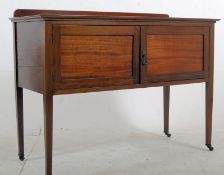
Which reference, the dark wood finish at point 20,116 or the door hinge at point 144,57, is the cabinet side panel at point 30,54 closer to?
the dark wood finish at point 20,116

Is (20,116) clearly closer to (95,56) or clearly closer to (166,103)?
(95,56)

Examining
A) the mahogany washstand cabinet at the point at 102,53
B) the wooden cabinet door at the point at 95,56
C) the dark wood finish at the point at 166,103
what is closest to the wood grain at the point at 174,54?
the mahogany washstand cabinet at the point at 102,53

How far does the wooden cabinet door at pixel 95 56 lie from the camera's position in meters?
2.20

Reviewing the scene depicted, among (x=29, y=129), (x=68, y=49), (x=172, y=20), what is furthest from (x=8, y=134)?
(x=172, y=20)

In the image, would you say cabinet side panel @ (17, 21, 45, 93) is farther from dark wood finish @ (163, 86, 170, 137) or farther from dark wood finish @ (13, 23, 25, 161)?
dark wood finish @ (163, 86, 170, 137)

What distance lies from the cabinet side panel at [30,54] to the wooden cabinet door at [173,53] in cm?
57

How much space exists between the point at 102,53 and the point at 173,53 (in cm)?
49

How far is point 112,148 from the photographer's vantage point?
9.61ft

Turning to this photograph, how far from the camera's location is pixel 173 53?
2580mm

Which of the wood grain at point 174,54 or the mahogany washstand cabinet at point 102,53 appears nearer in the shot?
the mahogany washstand cabinet at point 102,53

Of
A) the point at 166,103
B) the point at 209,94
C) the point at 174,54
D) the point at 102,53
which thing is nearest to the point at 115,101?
the point at 166,103

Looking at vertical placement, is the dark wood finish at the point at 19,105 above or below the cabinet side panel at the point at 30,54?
below

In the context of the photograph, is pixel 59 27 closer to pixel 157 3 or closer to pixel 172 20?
pixel 172 20

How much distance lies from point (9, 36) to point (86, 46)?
1.18 metres
